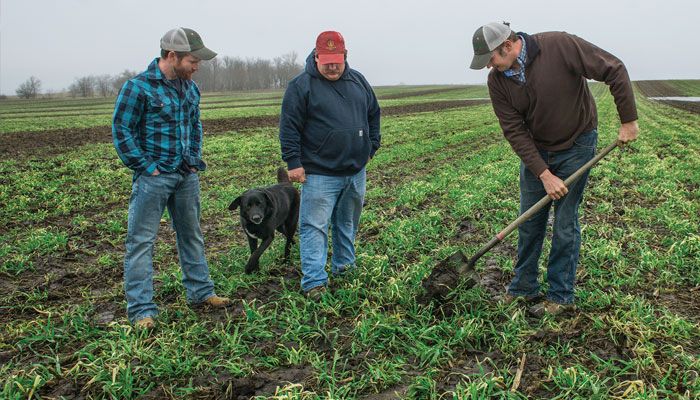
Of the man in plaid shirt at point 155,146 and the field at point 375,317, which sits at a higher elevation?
the man in plaid shirt at point 155,146

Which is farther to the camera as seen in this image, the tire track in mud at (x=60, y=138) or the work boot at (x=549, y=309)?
the tire track in mud at (x=60, y=138)

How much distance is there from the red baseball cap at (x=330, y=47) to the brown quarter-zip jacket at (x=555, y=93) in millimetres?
1445

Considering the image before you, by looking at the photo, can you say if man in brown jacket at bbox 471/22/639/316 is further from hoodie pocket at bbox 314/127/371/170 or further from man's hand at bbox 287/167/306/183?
man's hand at bbox 287/167/306/183

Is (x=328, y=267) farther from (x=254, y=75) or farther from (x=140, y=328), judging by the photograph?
(x=254, y=75)

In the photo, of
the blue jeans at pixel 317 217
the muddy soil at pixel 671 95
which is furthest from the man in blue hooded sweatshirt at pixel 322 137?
the muddy soil at pixel 671 95

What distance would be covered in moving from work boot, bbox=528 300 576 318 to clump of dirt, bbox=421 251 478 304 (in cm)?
60

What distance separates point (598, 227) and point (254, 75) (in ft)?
425

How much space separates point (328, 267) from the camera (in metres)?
5.86

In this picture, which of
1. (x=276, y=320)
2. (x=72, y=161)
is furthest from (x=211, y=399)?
(x=72, y=161)

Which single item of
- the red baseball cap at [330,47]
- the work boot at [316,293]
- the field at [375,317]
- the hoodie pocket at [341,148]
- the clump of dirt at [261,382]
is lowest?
the clump of dirt at [261,382]

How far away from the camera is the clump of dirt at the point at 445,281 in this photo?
4.54 meters

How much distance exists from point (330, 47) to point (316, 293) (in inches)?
96.1

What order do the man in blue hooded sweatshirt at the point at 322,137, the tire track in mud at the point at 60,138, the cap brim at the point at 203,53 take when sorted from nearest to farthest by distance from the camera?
the cap brim at the point at 203,53 < the man in blue hooded sweatshirt at the point at 322,137 < the tire track in mud at the point at 60,138

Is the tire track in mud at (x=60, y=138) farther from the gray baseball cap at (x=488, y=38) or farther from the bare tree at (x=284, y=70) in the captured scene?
the bare tree at (x=284, y=70)
